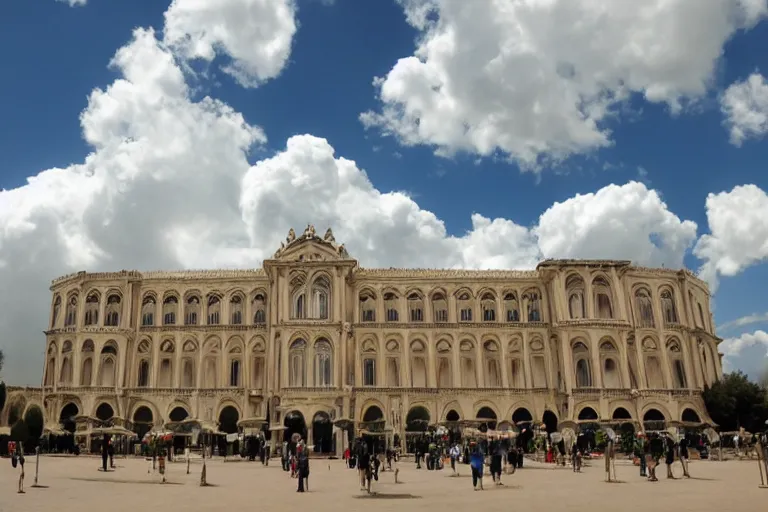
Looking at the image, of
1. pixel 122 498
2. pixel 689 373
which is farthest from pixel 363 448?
pixel 689 373

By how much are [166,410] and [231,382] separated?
5.99m

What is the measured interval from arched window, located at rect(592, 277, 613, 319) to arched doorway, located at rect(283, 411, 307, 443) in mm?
27709

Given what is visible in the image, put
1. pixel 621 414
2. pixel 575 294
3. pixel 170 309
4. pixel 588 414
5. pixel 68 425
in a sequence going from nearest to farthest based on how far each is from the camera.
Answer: pixel 588 414, pixel 621 414, pixel 68 425, pixel 575 294, pixel 170 309

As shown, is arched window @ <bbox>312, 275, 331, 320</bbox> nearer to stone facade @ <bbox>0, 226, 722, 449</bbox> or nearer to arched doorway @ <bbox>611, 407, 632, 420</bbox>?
stone facade @ <bbox>0, 226, 722, 449</bbox>

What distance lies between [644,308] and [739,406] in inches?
446

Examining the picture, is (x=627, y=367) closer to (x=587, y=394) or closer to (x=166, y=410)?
(x=587, y=394)

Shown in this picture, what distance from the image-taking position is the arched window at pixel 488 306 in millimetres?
67250

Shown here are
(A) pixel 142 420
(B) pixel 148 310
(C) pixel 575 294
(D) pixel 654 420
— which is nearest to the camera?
(D) pixel 654 420

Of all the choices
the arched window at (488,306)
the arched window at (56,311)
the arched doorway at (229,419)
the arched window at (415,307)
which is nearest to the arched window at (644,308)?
the arched window at (488,306)

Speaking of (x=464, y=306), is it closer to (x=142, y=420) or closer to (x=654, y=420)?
(x=654, y=420)

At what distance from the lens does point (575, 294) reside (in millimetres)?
65500

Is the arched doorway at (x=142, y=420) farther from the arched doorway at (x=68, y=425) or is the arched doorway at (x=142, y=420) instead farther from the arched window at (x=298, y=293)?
the arched window at (x=298, y=293)

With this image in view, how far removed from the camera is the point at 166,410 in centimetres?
6372

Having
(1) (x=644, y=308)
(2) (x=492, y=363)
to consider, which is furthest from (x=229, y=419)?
(1) (x=644, y=308)
